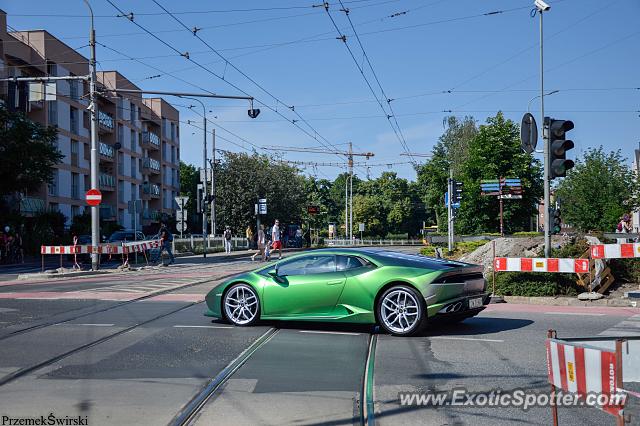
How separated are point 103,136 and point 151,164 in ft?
35.4

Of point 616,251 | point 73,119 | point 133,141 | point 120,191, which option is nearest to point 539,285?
point 616,251

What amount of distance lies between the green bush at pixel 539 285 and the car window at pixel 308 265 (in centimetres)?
588

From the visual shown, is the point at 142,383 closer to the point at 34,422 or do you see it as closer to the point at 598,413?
the point at 34,422

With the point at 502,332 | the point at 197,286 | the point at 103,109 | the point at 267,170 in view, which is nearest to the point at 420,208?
the point at 267,170

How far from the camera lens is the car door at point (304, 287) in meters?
9.53

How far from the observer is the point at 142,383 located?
21.4 feet

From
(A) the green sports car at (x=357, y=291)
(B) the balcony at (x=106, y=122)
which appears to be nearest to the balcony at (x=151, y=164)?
(B) the balcony at (x=106, y=122)

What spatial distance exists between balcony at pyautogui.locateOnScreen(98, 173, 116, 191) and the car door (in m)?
51.6

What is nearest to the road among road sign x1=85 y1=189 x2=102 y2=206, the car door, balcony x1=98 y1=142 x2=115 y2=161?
the car door

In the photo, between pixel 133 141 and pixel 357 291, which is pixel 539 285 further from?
pixel 133 141

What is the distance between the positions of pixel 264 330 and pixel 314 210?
59283mm

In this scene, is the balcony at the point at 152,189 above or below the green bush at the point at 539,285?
above

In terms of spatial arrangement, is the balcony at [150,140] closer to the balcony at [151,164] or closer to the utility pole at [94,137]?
the balcony at [151,164]

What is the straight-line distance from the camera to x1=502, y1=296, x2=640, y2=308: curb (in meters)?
13.2
